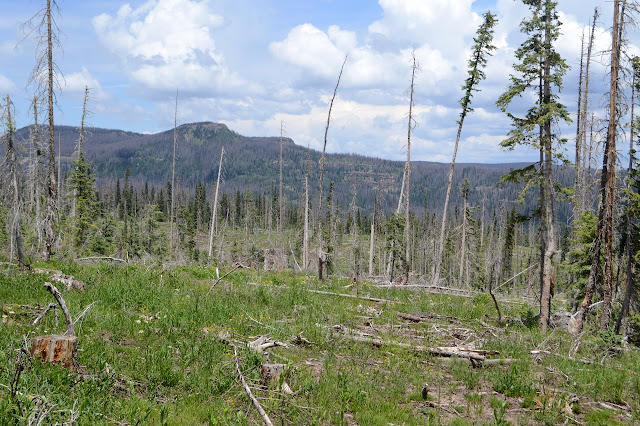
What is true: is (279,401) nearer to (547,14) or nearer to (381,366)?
(381,366)

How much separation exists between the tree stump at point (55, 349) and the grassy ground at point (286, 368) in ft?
0.65

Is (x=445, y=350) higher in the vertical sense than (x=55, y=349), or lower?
lower

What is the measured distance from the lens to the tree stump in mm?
5934

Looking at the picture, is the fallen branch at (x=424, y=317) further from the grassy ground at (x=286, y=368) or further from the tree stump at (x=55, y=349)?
the tree stump at (x=55, y=349)

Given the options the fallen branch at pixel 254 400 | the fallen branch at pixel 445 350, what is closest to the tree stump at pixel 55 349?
the fallen branch at pixel 254 400

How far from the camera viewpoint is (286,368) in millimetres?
6820

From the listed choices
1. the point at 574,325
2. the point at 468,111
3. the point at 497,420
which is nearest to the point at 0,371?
the point at 497,420

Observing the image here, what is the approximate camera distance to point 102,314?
897 cm

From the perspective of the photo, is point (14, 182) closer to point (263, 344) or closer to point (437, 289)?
point (263, 344)

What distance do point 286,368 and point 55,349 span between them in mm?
3512

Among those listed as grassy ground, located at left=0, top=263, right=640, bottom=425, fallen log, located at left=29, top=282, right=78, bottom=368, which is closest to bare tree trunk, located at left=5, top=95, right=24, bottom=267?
grassy ground, located at left=0, top=263, right=640, bottom=425

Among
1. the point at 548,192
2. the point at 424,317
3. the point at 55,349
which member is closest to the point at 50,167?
the point at 55,349

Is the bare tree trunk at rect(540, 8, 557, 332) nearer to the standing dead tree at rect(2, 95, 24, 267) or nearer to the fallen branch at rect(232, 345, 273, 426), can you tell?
the fallen branch at rect(232, 345, 273, 426)

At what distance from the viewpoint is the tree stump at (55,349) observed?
19.5 feet
